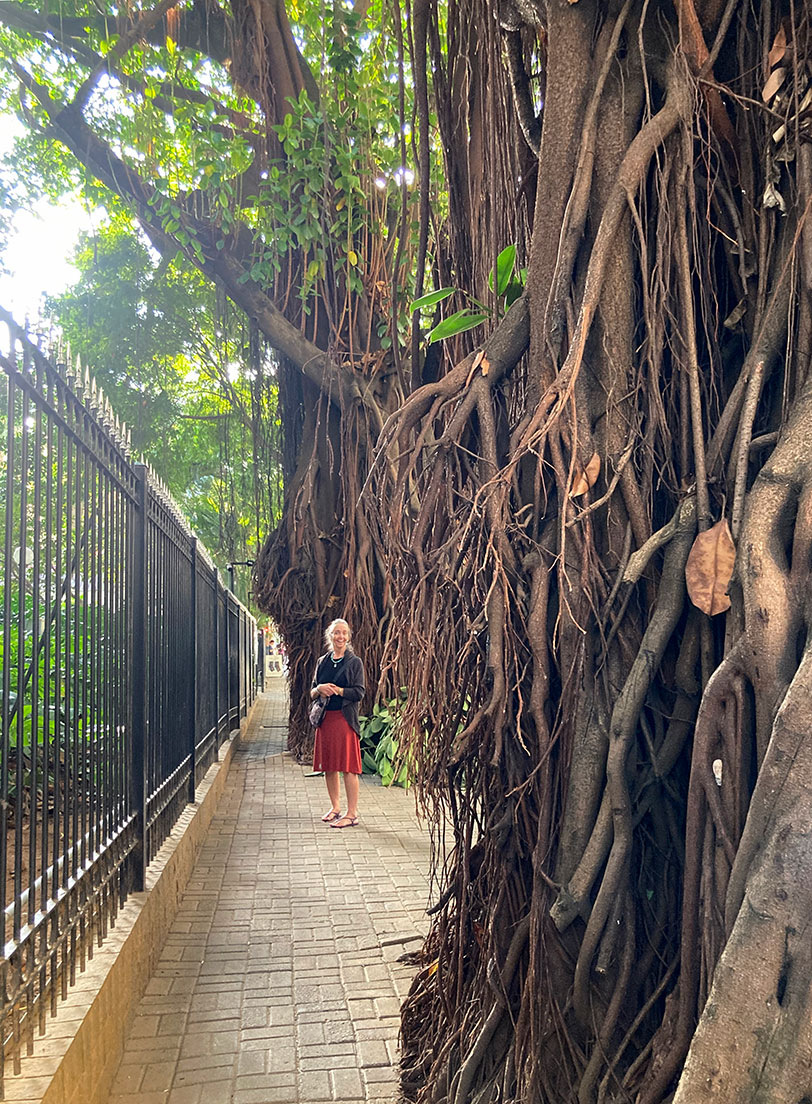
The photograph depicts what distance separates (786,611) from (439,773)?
1.17m

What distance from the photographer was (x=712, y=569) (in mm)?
2072

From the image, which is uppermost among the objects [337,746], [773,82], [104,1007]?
[773,82]

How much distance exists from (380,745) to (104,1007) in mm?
6946

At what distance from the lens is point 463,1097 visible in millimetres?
2385

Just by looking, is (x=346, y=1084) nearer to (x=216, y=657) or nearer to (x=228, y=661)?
(x=216, y=657)

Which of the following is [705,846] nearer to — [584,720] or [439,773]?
[584,720]

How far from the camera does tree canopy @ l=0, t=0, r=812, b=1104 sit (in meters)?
1.94

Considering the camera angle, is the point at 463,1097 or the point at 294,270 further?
the point at 294,270

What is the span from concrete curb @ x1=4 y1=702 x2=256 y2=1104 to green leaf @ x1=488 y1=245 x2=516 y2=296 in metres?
2.62

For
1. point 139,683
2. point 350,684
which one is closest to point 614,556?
point 139,683

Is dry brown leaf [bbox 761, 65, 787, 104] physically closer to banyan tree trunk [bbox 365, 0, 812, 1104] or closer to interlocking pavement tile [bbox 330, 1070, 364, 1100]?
banyan tree trunk [bbox 365, 0, 812, 1104]

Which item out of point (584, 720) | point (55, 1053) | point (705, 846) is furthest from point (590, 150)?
point (55, 1053)

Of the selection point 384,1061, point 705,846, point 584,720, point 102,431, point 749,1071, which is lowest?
point 384,1061

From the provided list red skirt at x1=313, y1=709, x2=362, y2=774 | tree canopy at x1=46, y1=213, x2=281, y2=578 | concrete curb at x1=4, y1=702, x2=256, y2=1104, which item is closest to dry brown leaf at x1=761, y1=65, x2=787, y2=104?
concrete curb at x1=4, y1=702, x2=256, y2=1104
